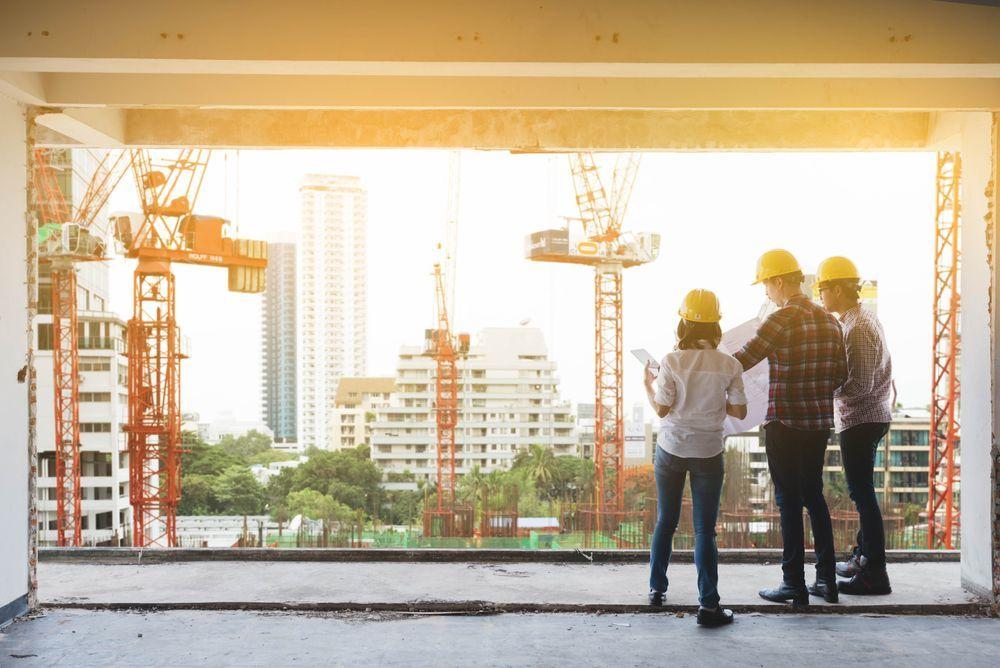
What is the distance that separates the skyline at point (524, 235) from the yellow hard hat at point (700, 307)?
112ft

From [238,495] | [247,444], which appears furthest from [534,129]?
[247,444]

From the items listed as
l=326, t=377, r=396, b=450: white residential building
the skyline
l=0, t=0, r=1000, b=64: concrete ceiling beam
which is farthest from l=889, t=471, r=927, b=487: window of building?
l=0, t=0, r=1000, b=64: concrete ceiling beam

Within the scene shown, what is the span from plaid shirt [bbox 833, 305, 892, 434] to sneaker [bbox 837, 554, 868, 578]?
0.72 meters

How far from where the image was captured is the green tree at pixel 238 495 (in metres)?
60.0

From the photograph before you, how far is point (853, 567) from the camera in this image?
4.31 m

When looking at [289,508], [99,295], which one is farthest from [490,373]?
[99,295]

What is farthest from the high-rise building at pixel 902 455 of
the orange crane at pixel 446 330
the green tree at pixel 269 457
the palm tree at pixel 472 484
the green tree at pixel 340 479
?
the green tree at pixel 269 457

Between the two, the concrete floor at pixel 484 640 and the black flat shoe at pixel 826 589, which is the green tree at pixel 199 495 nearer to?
the concrete floor at pixel 484 640

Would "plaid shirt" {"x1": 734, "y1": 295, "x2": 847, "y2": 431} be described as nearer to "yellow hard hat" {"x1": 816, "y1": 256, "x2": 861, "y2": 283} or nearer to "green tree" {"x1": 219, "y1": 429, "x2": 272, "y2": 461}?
"yellow hard hat" {"x1": 816, "y1": 256, "x2": 861, "y2": 283}

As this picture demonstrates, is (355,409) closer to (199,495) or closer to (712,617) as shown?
(199,495)

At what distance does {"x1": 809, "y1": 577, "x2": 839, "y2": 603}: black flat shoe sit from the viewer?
13.2ft

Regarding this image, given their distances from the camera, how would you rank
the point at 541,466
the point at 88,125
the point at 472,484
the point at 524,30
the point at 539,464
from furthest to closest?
the point at 539,464 → the point at 541,466 → the point at 472,484 → the point at 88,125 → the point at 524,30

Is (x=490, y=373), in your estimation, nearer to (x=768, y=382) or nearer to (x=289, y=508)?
(x=289, y=508)

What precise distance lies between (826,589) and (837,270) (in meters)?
1.55
